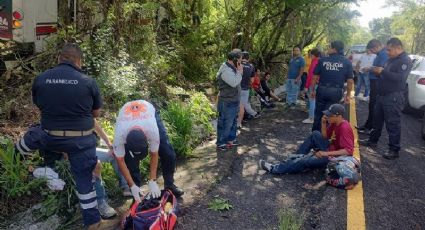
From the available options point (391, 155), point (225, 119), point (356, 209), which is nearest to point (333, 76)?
point (391, 155)

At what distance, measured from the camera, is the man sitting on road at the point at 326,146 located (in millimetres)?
5246

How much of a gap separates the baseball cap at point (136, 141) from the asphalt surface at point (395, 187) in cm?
244

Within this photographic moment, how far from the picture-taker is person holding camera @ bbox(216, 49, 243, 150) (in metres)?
6.36

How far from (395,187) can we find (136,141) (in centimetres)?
353

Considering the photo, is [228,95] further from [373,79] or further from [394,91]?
[373,79]

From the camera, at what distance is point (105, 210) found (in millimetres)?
4180

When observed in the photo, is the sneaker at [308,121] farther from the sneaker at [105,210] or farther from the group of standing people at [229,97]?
the sneaker at [105,210]

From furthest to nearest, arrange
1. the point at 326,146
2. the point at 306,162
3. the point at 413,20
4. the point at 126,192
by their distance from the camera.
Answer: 1. the point at 413,20
2. the point at 326,146
3. the point at 306,162
4. the point at 126,192

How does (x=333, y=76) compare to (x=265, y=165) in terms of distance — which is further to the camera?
(x=333, y=76)

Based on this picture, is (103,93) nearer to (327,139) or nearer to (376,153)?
(327,139)

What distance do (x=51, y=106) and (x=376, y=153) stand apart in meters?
5.35

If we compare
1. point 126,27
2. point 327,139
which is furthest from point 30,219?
point 126,27

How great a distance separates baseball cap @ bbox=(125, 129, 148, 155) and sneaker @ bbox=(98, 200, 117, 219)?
860 mm

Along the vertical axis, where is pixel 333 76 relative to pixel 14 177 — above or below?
above
